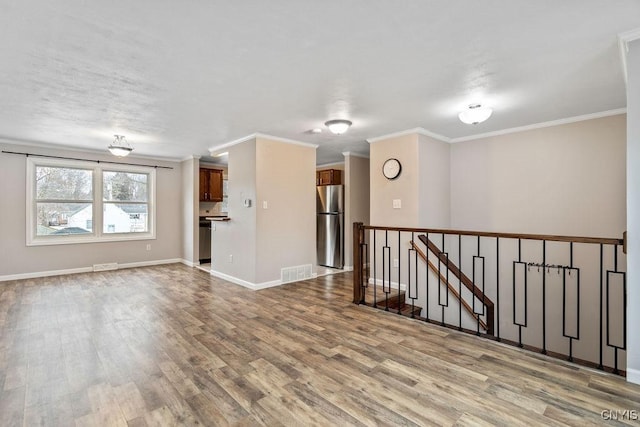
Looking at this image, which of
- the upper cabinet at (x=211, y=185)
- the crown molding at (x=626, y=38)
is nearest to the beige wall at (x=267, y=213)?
the upper cabinet at (x=211, y=185)

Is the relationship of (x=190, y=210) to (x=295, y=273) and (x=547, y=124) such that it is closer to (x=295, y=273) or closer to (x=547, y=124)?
(x=295, y=273)

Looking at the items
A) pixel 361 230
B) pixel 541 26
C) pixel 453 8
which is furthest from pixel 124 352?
pixel 541 26

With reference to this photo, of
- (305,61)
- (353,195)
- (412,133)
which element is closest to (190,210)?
(353,195)

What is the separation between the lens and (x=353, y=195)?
6484mm

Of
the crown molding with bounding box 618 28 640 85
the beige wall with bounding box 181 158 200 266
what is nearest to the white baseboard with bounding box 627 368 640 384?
the crown molding with bounding box 618 28 640 85

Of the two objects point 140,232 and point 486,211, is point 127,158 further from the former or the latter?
point 486,211

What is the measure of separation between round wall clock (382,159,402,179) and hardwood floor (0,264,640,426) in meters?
2.11

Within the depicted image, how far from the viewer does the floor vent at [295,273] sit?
17.1ft

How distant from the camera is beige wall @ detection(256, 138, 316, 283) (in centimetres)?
496

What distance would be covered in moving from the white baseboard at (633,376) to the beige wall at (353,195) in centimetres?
455

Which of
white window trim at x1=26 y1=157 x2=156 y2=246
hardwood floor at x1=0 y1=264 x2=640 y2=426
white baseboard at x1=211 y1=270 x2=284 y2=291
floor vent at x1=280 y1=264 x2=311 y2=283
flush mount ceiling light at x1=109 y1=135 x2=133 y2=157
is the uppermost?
flush mount ceiling light at x1=109 y1=135 x2=133 y2=157

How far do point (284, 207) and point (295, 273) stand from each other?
113cm

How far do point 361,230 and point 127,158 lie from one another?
17.7 ft

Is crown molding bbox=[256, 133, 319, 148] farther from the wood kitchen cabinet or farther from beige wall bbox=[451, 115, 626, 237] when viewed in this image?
beige wall bbox=[451, 115, 626, 237]
